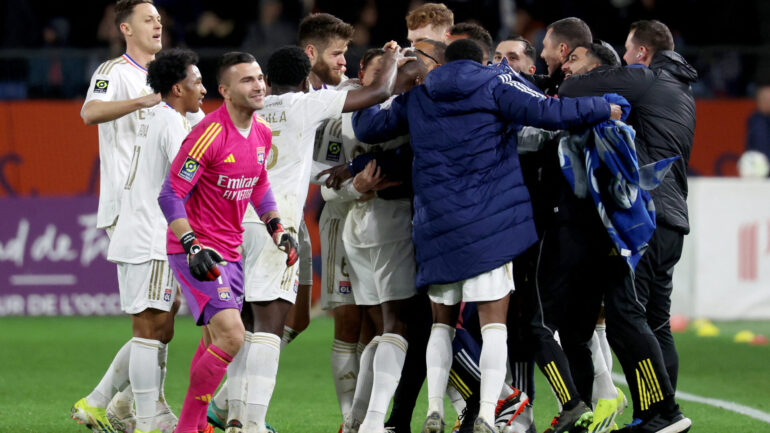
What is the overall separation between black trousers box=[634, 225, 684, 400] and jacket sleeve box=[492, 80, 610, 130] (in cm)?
96

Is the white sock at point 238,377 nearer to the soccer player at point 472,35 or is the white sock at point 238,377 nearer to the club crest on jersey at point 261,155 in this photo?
the club crest on jersey at point 261,155

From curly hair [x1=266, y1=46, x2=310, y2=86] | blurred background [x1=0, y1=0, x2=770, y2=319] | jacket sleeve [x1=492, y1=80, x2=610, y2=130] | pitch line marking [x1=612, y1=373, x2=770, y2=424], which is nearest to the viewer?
jacket sleeve [x1=492, y1=80, x2=610, y2=130]

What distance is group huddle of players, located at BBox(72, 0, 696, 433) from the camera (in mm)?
5777

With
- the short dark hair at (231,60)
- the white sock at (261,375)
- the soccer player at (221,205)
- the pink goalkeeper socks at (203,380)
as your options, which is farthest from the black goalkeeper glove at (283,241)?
the short dark hair at (231,60)

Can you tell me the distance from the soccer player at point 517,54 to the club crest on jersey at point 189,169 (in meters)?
2.15

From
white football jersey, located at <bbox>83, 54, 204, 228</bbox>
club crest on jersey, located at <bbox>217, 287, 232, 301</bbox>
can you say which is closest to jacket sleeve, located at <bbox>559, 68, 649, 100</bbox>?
club crest on jersey, located at <bbox>217, 287, 232, 301</bbox>

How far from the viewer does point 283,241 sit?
18.9 feet

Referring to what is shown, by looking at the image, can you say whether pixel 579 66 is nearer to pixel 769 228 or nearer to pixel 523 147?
pixel 523 147

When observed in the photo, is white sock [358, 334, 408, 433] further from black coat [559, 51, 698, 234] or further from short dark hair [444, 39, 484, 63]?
black coat [559, 51, 698, 234]

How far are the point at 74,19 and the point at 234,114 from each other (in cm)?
1067

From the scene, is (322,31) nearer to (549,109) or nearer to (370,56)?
(370,56)

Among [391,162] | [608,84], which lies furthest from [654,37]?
A: [391,162]

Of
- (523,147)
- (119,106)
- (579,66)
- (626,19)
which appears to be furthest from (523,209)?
(626,19)

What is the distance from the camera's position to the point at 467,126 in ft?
19.2
